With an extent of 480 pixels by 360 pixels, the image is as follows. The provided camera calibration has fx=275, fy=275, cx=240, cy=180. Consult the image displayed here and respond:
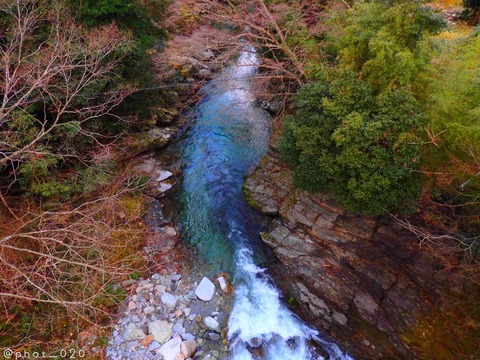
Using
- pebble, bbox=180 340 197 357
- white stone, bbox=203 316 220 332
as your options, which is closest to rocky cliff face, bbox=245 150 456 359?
white stone, bbox=203 316 220 332

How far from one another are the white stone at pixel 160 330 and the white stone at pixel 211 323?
1009 millimetres

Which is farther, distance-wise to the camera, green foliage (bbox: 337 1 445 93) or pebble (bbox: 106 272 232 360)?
pebble (bbox: 106 272 232 360)

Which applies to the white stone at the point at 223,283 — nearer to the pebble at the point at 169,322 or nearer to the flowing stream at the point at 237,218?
the pebble at the point at 169,322

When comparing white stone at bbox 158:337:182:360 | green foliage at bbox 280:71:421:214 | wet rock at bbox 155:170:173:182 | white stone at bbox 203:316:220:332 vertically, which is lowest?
white stone at bbox 203:316:220:332

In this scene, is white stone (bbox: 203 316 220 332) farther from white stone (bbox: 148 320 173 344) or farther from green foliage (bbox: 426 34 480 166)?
green foliage (bbox: 426 34 480 166)

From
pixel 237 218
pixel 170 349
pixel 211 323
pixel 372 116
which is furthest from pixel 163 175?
pixel 372 116

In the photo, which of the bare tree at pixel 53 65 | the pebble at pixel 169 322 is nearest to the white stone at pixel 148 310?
the pebble at pixel 169 322

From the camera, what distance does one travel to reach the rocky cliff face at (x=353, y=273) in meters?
6.80

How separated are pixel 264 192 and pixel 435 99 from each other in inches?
234

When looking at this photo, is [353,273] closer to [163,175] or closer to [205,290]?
[205,290]

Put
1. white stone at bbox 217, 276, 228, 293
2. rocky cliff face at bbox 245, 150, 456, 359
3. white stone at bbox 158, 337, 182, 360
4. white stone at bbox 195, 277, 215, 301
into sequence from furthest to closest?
white stone at bbox 217, 276, 228, 293 → white stone at bbox 195, 277, 215, 301 → white stone at bbox 158, 337, 182, 360 → rocky cliff face at bbox 245, 150, 456, 359

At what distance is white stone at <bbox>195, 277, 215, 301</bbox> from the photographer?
8.44m

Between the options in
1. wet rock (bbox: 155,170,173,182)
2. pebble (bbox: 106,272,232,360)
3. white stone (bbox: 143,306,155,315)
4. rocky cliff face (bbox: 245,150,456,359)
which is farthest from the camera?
wet rock (bbox: 155,170,173,182)

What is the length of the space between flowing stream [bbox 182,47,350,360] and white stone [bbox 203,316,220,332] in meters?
0.42
